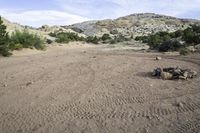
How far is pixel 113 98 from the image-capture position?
34.9 feet

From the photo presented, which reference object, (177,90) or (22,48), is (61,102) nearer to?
(177,90)

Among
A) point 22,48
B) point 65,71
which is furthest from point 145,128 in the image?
point 22,48

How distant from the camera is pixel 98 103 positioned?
1024cm

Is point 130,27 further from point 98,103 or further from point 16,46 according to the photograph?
point 98,103

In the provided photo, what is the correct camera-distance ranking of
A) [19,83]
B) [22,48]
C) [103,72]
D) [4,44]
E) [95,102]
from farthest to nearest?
1. [22,48]
2. [4,44]
3. [103,72]
4. [19,83]
5. [95,102]

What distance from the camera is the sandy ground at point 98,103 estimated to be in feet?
28.0

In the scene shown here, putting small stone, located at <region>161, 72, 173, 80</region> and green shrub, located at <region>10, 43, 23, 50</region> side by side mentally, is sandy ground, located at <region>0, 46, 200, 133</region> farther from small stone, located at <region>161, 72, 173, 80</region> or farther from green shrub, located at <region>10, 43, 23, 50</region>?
green shrub, located at <region>10, 43, 23, 50</region>

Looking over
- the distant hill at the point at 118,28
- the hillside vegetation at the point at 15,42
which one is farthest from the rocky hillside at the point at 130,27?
the hillside vegetation at the point at 15,42

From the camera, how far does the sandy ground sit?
8.53 metres

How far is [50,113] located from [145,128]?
2.68m

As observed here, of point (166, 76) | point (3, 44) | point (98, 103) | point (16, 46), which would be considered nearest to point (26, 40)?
point (16, 46)

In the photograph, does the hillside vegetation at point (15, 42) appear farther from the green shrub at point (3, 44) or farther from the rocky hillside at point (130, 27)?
the rocky hillside at point (130, 27)

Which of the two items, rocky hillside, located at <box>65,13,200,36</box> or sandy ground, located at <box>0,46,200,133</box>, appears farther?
rocky hillside, located at <box>65,13,200,36</box>

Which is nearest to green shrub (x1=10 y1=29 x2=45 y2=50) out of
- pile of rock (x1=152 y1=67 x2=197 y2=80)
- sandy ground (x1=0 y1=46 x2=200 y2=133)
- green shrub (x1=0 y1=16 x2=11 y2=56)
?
green shrub (x1=0 y1=16 x2=11 y2=56)
